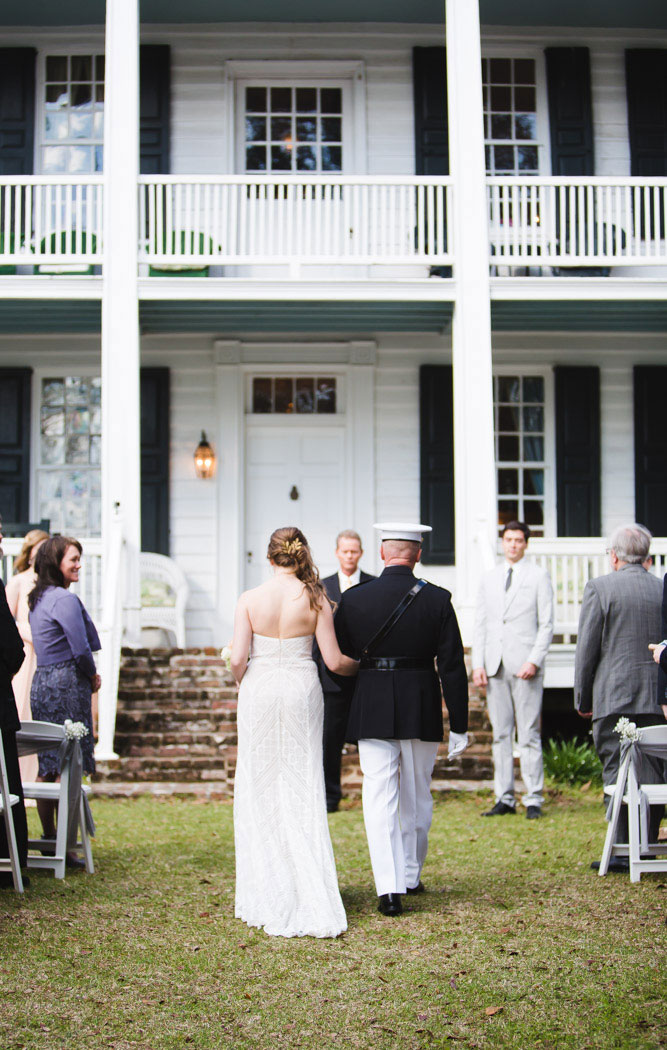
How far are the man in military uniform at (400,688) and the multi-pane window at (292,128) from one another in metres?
8.71

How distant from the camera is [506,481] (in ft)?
43.3

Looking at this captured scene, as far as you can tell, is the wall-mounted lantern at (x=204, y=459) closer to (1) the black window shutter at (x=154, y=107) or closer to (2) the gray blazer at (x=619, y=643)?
(1) the black window shutter at (x=154, y=107)

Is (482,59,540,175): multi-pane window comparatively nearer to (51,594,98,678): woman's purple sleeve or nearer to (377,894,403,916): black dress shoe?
(51,594,98,678): woman's purple sleeve

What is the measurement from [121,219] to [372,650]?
23.2 ft

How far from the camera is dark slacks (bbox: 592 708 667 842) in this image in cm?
636

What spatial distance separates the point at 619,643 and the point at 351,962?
265 cm

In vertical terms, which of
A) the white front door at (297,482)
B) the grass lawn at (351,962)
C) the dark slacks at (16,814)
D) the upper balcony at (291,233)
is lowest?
the grass lawn at (351,962)

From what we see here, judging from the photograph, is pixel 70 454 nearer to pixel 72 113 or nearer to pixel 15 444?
pixel 15 444

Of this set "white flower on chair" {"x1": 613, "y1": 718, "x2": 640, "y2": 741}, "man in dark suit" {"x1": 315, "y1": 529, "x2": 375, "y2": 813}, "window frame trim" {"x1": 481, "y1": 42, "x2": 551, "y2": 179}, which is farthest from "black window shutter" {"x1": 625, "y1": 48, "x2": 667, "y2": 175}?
"white flower on chair" {"x1": 613, "y1": 718, "x2": 640, "y2": 741}

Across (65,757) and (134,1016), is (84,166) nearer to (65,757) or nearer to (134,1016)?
(65,757)

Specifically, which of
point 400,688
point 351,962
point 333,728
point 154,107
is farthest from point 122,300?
point 351,962

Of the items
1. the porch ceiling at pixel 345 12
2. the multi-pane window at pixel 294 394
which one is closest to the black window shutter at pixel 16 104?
the porch ceiling at pixel 345 12

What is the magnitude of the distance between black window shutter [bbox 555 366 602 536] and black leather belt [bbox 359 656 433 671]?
7.66 m

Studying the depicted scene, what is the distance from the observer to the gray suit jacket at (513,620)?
8.14 meters
